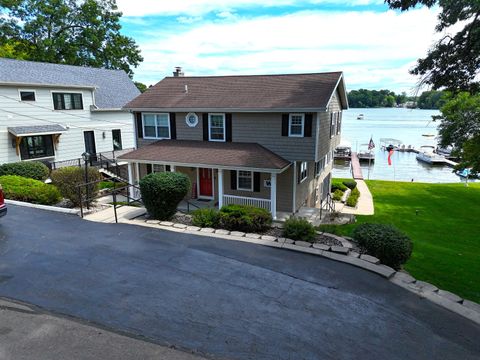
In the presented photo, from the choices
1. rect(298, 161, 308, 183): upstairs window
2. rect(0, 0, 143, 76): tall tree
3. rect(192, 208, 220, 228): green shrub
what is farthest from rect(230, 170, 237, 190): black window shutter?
rect(0, 0, 143, 76): tall tree

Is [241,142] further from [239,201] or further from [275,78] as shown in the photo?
[275,78]

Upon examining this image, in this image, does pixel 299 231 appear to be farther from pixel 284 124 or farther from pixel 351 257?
pixel 284 124

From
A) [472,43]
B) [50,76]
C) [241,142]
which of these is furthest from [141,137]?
[472,43]

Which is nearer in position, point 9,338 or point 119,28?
point 9,338

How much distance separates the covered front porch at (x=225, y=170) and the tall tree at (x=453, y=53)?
24.8 feet

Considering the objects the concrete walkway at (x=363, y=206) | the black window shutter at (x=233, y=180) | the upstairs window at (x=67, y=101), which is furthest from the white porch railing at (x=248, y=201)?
the upstairs window at (x=67, y=101)

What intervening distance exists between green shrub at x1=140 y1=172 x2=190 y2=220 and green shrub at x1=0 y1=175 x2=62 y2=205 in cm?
484

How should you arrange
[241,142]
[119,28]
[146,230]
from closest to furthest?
[146,230] → [241,142] → [119,28]

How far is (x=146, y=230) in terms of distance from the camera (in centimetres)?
1042

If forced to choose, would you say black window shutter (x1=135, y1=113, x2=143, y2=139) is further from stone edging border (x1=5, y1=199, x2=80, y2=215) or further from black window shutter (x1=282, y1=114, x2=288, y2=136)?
black window shutter (x1=282, y1=114, x2=288, y2=136)

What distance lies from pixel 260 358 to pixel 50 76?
25.3m

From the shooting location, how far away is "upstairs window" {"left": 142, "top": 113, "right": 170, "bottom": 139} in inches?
749

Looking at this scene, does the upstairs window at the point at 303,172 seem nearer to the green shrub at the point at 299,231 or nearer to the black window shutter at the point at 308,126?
the black window shutter at the point at 308,126

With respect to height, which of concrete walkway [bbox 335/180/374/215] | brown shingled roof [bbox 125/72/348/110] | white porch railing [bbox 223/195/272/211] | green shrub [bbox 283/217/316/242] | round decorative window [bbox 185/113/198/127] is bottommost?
concrete walkway [bbox 335/180/374/215]
